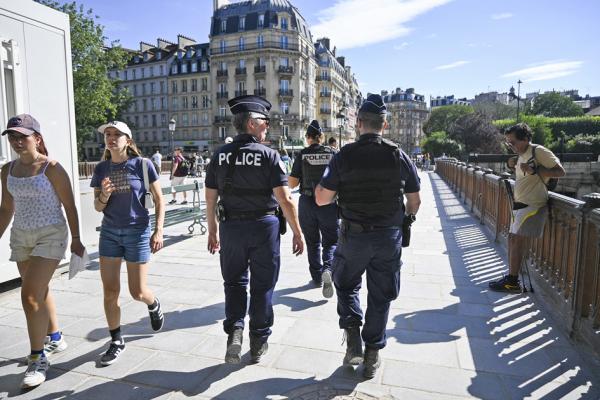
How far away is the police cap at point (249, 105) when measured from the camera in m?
3.34

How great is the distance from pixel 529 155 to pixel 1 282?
20.0 feet

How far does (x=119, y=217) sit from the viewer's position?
3.36 metres

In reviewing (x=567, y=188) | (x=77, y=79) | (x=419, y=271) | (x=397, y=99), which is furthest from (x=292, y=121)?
(x=397, y=99)

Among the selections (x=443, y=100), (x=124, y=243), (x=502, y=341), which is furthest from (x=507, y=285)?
(x=443, y=100)

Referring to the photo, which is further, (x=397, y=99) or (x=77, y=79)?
(x=397, y=99)

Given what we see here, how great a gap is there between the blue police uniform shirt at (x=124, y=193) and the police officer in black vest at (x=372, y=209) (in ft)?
4.84

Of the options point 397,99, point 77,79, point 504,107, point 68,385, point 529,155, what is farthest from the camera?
point 397,99

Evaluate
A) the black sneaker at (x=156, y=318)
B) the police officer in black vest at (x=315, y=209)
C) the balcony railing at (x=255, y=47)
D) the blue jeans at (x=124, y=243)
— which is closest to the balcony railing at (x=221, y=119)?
the balcony railing at (x=255, y=47)

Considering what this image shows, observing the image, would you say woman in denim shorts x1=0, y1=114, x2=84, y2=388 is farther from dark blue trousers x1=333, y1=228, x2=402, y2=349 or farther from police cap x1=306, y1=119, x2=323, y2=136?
police cap x1=306, y1=119, x2=323, y2=136

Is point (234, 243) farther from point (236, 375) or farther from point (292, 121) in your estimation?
point (292, 121)

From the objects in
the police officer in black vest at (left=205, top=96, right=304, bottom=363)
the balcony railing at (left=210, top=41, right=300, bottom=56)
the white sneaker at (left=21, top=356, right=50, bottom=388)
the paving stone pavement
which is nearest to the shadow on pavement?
the paving stone pavement

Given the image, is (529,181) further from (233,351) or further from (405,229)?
(233,351)

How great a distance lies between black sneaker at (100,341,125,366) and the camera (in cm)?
334

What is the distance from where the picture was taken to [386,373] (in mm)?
3199
